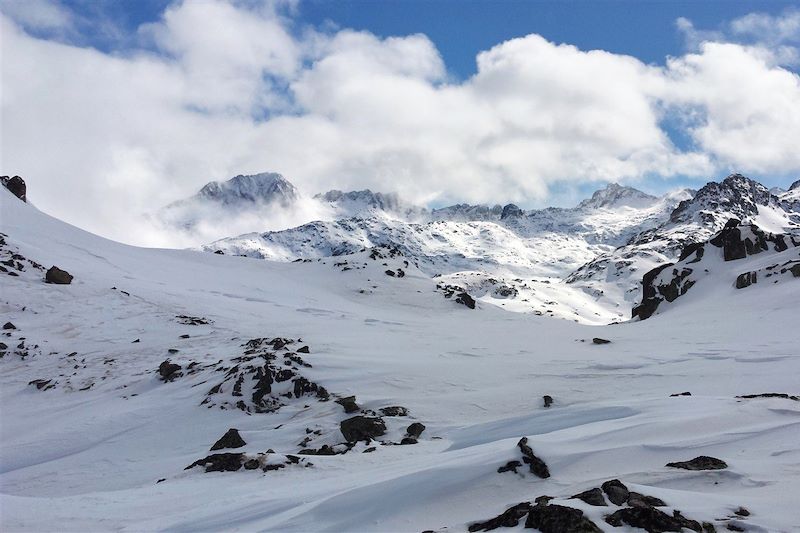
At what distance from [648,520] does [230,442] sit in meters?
11.1

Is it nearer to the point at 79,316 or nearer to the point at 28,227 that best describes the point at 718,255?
the point at 79,316

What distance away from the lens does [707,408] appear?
10625 millimetres

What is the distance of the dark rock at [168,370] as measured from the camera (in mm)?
20266

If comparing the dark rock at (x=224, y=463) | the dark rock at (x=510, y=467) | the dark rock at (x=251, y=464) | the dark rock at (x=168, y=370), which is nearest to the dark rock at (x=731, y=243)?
the dark rock at (x=168, y=370)

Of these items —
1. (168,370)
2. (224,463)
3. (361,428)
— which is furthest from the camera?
(168,370)

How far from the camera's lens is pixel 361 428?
46.3 feet

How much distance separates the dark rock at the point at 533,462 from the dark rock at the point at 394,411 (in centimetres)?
739

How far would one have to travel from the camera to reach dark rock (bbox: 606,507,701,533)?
543 centimetres

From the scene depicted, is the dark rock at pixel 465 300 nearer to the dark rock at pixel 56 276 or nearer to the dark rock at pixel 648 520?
the dark rock at pixel 56 276

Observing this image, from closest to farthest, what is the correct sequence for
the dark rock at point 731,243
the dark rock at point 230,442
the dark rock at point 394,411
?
the dark rock at point 230,442 → the dark rock at point 394,411 → the dark rock at point 731,243

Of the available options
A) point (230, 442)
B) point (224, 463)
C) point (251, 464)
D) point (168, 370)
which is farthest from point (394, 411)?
point (168, 370)

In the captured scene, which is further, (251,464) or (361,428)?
(361,428)

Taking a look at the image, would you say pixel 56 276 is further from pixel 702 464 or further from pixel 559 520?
pixel 702 464

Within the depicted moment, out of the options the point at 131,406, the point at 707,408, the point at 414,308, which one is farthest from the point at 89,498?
the point at 414,308
